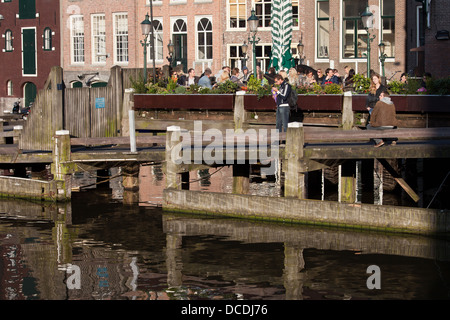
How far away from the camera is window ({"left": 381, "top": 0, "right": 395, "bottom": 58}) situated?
39938 mm

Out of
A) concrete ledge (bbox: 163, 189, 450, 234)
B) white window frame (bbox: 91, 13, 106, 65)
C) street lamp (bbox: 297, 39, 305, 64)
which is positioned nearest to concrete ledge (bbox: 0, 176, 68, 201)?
concrete ledge (bbox: 163, 189, 450, 234)

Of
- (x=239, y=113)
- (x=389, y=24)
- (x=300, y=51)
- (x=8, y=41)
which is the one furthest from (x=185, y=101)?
(x=8, y=41)

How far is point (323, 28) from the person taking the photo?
1625 inches

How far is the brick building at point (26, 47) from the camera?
54.0 m

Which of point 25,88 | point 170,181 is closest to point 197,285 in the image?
point 170,181

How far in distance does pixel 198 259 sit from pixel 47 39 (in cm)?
4024

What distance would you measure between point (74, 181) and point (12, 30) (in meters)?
32.2

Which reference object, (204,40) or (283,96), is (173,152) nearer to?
(283,96)

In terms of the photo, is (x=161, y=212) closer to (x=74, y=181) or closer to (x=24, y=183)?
(x=24, y=183)

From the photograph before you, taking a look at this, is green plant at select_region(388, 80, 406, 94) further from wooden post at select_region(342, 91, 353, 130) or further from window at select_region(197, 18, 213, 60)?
window at select_region(197, 18, 213, 60)

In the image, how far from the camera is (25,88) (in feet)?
183

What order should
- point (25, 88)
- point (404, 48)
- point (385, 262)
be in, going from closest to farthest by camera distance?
point (385, 262) → point (404, 48) → point (25, 88)

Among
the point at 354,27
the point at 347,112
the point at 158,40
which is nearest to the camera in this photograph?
the point at 347,112

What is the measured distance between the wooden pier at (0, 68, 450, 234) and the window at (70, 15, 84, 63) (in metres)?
28.2
